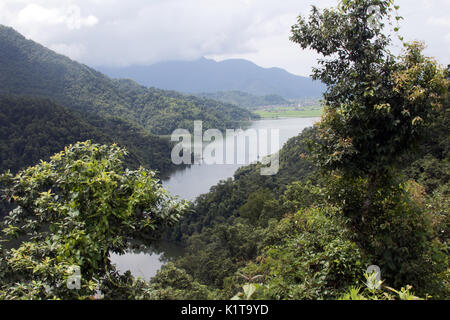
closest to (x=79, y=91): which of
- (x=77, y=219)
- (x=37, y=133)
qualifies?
(x=37, y=133)

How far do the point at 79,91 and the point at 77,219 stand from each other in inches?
3048

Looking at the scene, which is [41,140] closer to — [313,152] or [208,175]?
[208,175]

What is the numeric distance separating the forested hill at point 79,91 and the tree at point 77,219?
62315 mm

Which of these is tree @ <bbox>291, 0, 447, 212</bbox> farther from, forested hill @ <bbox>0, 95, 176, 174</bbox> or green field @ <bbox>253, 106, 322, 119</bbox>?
green field @ <bbox>253, 106, 322, 119</bbox>

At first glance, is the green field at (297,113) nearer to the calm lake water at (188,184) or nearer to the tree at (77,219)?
the calm lake water at (188,184)

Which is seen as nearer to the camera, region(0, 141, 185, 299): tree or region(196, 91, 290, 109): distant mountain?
region(0, 141, 185, 299): tree

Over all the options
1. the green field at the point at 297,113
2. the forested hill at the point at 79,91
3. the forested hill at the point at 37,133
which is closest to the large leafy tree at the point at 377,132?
the forested hill at the point at 37,133

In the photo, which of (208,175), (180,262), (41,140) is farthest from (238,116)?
(180,262)

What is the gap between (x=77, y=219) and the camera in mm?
2500

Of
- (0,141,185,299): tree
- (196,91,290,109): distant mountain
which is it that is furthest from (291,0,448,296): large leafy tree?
(196,91,290,109): distant mountain

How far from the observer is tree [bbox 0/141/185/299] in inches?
84.6

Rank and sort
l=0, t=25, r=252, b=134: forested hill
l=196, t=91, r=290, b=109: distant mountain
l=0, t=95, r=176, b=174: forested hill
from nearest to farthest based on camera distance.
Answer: l=0, t=95, r=176, b=174: forested hill, l=0, t=25, r=252, b=134: forested hill, l=196, t=91, r=290, b=109: distant mountain

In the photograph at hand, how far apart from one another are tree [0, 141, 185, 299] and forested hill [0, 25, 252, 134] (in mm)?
62315

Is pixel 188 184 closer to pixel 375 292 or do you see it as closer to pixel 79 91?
pixel 375 292
